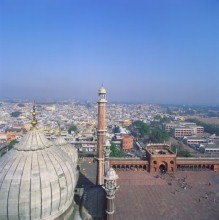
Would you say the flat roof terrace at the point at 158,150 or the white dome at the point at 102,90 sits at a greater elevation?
the white dome at the point at 102,90

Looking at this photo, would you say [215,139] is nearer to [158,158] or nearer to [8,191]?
[158,158]

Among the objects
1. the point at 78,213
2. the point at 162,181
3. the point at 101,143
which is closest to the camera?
the point at 78,213

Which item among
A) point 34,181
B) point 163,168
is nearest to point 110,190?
point 34,181

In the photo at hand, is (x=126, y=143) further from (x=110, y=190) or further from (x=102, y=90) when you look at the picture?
(x=110, y=190)

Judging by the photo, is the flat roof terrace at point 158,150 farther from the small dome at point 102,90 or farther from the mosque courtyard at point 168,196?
the small dome at point 102,90

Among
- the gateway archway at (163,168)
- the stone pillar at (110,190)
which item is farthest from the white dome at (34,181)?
the gateway archway at (163,168)

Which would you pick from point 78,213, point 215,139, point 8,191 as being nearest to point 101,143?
point 78,213

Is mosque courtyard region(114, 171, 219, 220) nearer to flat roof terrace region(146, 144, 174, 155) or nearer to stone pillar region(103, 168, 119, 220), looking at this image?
flat roof terrace region(146, 144, 174, 155)

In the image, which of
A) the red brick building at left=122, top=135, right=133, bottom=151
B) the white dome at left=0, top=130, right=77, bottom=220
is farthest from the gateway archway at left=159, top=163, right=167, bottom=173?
the red brick building at left=122, top=135, right=133, bottom=151
